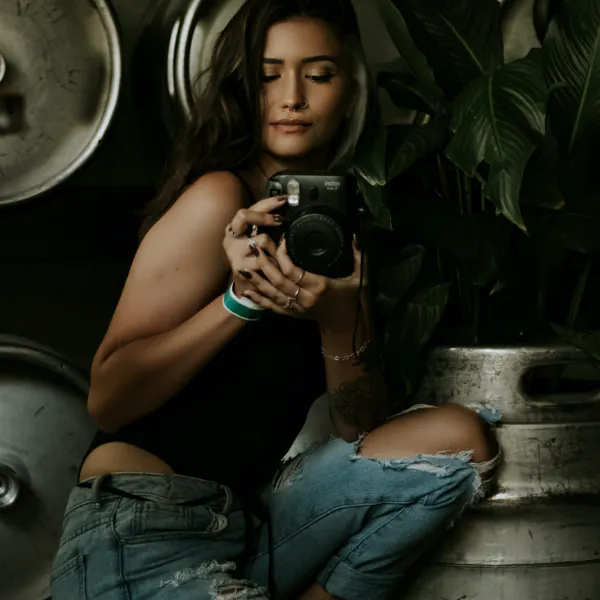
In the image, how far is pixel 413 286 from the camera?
1174mm

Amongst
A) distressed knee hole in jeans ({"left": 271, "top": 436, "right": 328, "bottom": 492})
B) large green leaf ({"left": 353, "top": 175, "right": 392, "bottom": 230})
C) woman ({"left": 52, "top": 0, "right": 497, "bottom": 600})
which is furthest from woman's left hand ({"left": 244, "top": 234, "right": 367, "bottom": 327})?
distressed knee hole in jeans ({"left": 271, "top": 436, "right": 328, "bottom": 492})

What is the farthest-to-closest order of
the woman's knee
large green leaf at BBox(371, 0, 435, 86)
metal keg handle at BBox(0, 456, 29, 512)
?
metal keg handle at BBox(0, 456, 29, 512) < large green leaf at BBox(371, 0, 435, 86) < the woman's knee

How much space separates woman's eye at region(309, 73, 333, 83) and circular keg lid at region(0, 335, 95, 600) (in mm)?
540

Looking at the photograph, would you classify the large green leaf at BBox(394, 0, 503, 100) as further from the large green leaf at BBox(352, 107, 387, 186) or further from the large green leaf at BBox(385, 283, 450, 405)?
the large green leaf at BBox(385, 283, 450, 405)

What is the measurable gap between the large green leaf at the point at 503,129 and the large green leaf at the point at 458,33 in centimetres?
13

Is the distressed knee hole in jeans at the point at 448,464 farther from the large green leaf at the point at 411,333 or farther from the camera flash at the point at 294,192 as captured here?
the camera flash at the point at 294,192

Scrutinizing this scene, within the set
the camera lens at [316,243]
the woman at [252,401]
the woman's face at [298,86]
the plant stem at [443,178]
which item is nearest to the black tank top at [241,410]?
the woman at [252,401]

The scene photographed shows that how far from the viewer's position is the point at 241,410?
3.36 feet

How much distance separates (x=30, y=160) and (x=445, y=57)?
56 centimetres

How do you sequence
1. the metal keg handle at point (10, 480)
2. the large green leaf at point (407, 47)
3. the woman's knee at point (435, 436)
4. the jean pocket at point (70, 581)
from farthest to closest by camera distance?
the metal keg handle at point (10, 480) < the large green leaf at point (407, 47) < the woman's knee at point (435, 436) < the jean pocket at point (70, 581)

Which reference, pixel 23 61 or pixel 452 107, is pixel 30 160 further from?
pixel 452 107

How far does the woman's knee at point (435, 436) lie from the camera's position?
1.05m

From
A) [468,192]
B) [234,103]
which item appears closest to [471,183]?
[468,192]

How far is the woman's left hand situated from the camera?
954mm
